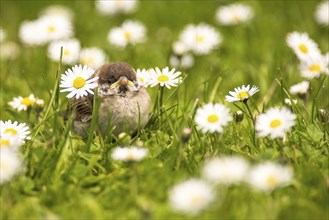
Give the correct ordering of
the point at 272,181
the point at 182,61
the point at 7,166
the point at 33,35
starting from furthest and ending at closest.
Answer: the point at 33,35
the point at 182,61
the point at 7,166
the point at 272,181

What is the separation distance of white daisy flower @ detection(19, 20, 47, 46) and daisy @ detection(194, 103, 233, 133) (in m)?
2.56

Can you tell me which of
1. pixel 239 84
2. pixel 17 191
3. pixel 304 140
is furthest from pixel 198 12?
pixel 17 191

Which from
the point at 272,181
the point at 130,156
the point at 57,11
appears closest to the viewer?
the point at 272,181

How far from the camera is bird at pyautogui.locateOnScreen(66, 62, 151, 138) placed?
366 centimetres

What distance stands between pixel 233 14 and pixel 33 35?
69.8 inches

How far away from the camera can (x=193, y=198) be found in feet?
7.75

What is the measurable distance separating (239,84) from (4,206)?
246 centimetres

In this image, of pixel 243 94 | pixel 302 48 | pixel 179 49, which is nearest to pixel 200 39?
pixel 179 49

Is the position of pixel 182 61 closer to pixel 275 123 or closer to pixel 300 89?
pixel 300 89

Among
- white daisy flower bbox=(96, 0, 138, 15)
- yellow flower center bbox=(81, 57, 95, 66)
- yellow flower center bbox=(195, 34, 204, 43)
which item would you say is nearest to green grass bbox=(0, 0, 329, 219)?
yellow flower center bbox=(81, 57, 95, 66)

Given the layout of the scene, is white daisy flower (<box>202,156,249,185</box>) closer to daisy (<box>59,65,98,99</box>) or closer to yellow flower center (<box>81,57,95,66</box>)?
daisy (<box>59,65,98,99</box>)

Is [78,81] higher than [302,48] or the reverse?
the reverse

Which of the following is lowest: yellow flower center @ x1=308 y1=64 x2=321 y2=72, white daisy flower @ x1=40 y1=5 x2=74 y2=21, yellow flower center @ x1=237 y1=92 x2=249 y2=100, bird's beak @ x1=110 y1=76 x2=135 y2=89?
yellow flower center @ x1=237 y1=92 x2=249 y2=100

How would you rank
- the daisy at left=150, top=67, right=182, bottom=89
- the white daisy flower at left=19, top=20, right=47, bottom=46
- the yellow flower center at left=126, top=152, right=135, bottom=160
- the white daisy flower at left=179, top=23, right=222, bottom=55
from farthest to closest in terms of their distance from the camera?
the white daisy flower at left=19, top=20, right=47, bottom=46 → the white daisy flower at left=179, top=23, right=222, bottom=55 → the daisy at left=150, top=67, right=182, bottom=89 → the yellow flower center at left=126, top=152, right=135, bottom=160
